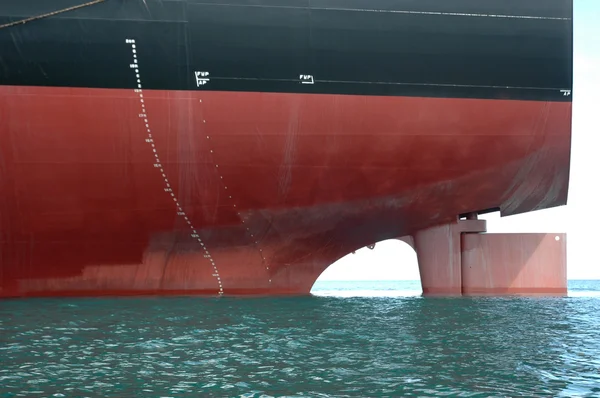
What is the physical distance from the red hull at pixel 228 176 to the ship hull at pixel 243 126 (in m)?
0.03

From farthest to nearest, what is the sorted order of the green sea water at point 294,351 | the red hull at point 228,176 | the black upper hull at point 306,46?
the red hull at point 228,176 → the black upper hull at point 306,46 → the green sea water at point 294,351

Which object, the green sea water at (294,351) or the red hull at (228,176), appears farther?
the red hull at (228,176)

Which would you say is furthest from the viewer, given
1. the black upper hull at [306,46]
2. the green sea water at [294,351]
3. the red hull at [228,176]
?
the red hull at [228,176]

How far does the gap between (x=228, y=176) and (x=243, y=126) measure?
96 centimetres

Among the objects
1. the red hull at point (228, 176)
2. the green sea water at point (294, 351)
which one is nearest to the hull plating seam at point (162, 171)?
the red hull at point (228, 176)

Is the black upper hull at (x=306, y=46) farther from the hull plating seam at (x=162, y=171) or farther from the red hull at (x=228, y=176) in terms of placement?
the red hull at (x=228, y=176)

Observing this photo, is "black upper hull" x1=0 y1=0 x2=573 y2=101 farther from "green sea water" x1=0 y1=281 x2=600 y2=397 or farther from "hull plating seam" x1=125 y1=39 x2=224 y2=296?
"green sea water" x1=0 y1=281 x2=600 y2=397

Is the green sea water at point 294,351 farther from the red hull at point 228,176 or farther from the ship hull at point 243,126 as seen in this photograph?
the ship hull at point 243,126

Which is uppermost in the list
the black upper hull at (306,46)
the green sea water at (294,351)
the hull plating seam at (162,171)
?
the black upper hull at (306,46)

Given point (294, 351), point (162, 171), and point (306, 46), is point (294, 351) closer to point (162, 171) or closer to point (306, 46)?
point (162, 171)

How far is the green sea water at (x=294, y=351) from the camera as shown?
549 cm

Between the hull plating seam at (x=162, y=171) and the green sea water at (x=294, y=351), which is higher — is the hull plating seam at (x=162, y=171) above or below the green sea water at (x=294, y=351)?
above

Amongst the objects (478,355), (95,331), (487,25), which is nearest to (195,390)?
(478,355)

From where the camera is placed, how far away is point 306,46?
12.1 m
